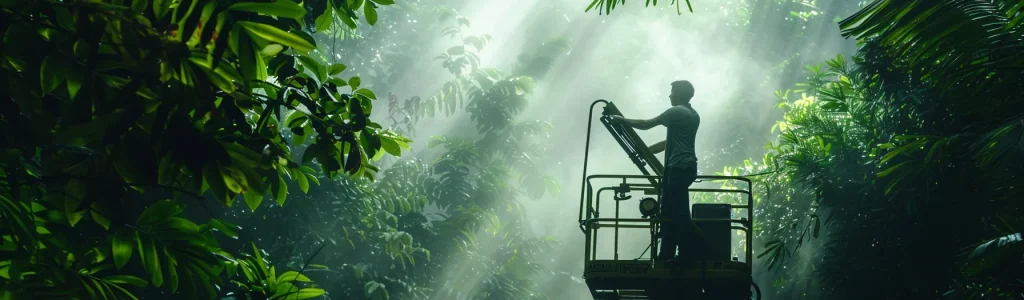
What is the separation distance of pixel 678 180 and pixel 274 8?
20.4 feet

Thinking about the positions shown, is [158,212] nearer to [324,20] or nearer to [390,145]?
[390,145]

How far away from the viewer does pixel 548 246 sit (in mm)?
22875

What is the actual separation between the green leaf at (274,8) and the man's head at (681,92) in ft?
21.1

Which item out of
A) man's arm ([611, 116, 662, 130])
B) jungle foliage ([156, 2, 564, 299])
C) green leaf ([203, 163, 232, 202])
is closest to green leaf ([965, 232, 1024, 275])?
man's arm ([611, 116, 662, 130])

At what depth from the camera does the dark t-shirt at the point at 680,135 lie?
9.28 m

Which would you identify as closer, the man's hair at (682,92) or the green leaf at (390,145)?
the green leaf at (390,145)

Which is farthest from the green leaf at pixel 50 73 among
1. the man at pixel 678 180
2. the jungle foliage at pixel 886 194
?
the man at pixel 678 180

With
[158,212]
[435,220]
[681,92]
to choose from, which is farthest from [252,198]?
[435,220]

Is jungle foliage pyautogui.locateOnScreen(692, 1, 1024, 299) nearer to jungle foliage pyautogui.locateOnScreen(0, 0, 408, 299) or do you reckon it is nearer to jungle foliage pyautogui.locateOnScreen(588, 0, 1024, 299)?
jungle foliage pyautogui.locateOnScreen(588, 0, 1024, 299)

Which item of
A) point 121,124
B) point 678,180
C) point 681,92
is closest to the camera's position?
point 121,124

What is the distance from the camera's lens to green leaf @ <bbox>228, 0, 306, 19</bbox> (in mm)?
3477

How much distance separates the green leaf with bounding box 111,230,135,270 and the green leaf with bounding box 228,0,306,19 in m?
1.25

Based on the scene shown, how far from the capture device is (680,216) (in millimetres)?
9211

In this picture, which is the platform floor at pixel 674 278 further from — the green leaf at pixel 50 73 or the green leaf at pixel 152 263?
the green leaf at pixel 50 73
